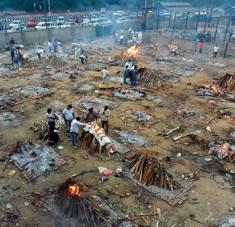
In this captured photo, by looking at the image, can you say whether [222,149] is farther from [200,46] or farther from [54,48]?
[54,48]

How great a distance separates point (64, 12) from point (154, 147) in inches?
1843

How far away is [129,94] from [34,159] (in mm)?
8509

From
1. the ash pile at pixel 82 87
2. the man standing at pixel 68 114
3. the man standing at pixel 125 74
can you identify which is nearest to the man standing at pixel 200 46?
the man standing at pixel 125 74

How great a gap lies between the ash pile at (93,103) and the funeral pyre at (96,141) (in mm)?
3633

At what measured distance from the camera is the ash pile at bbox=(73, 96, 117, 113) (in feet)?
53.5

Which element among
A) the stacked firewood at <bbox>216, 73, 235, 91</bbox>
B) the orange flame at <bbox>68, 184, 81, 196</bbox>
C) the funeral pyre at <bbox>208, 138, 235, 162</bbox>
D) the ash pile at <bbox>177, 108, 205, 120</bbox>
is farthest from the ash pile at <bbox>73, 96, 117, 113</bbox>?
the stacked firewood at <bbox>216, 73, 235, 91</bbox>

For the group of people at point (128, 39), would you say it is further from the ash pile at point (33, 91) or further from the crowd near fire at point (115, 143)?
the ash pile at point (33, 91)

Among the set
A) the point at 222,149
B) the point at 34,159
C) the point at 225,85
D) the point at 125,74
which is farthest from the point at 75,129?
the point at 225,85

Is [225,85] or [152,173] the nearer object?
[152,173]

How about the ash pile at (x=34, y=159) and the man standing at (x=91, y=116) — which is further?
the man standing at (x=91, y=116)

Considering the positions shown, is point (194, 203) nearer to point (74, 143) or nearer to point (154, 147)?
point (154, 147)

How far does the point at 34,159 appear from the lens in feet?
37.0

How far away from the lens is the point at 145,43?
33.7 metres

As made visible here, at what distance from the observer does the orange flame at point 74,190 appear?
9.05m
